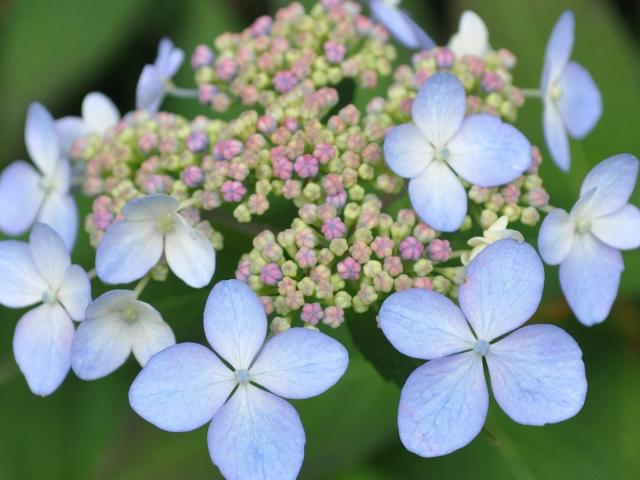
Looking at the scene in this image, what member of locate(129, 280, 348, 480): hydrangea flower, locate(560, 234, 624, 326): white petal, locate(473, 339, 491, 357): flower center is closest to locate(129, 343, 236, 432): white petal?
locate(129, 280, 348, 480): hydrangea flower

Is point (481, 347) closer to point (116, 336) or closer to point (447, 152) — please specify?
point (447, 152)

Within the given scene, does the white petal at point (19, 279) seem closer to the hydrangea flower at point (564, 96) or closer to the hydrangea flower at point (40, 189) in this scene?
the hydrangea flower at point (40, 189)

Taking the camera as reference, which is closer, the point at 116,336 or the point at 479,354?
the point at 479,354

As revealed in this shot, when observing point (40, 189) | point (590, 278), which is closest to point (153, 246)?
point (40, 189)

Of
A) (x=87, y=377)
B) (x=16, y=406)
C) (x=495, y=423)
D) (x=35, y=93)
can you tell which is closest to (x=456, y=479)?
(x=495, y=423)

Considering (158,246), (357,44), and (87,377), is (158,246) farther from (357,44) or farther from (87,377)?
(357,44)
